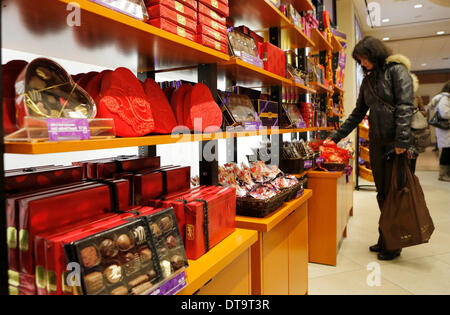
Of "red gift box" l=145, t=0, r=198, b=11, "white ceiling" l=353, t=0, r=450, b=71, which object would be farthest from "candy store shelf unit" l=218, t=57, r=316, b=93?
"white ceiling" l=353, t=0, r=450, b=71

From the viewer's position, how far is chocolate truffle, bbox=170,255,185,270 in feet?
3.19

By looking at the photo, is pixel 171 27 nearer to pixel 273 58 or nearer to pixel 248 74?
pixel 248 74

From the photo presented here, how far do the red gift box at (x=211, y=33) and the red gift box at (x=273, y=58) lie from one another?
2.04 feet

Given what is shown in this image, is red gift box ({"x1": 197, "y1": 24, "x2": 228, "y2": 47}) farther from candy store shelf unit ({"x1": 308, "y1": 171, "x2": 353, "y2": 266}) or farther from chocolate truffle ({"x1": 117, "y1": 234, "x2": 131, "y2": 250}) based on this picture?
candy store shelf unit ({"x1": 308, "y1": 171, "x2": 353, "y2": 266})

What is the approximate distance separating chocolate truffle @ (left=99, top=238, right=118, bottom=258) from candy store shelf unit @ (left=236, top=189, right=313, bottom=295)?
0.84 m

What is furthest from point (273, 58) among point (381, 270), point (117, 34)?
point (381, 270)

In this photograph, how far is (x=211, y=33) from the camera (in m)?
1.43

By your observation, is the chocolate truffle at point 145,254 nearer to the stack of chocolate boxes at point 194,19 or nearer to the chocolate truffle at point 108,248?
the chocolate truffle at point 108,248

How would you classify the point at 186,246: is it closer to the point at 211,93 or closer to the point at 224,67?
the point at 211,93

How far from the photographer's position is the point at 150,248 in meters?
0.93

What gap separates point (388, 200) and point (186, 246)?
7.33 feet

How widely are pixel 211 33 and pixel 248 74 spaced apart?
0.58m

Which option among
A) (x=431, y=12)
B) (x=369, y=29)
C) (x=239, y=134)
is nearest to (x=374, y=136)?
(x=239, y=134)
